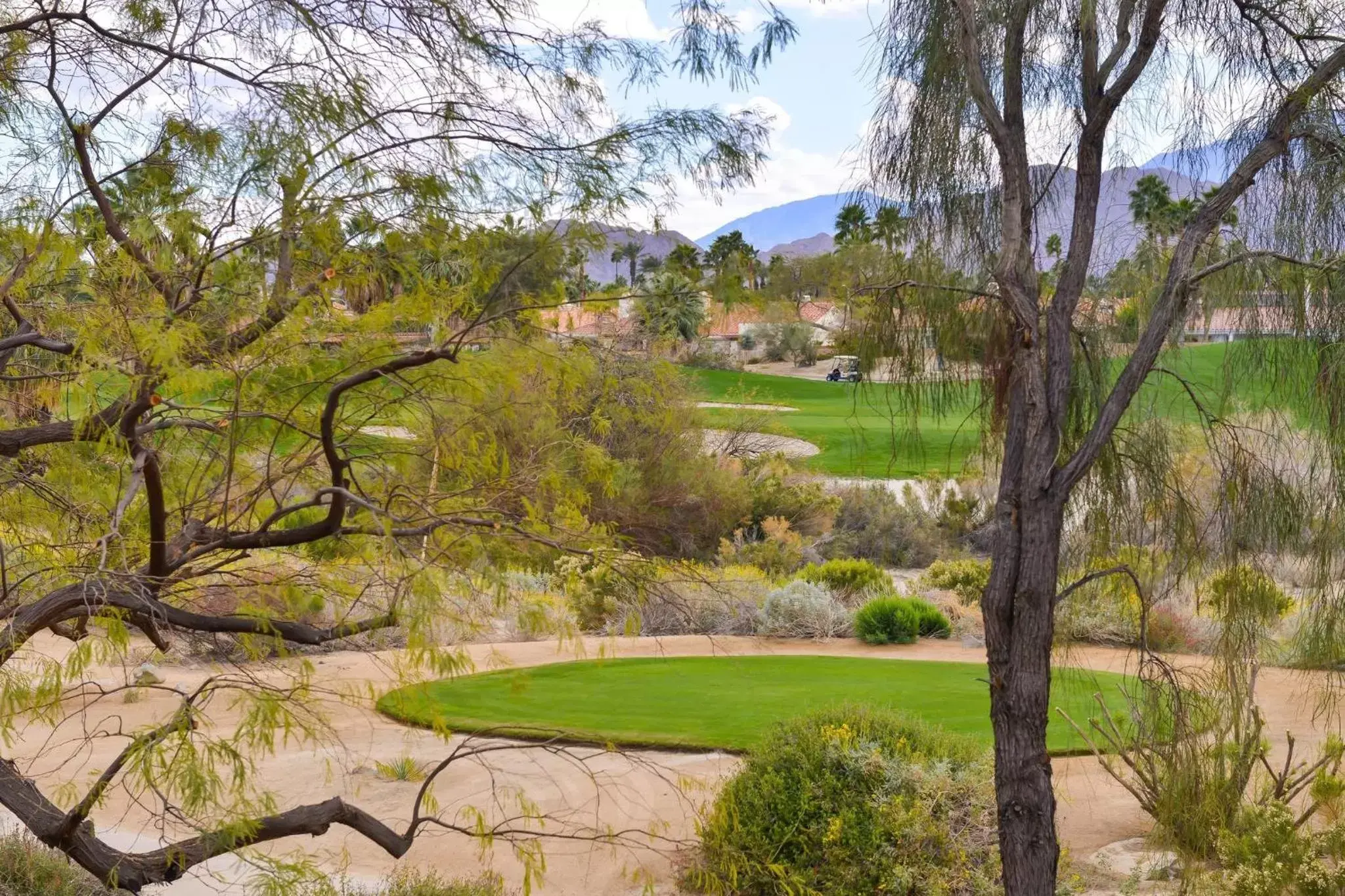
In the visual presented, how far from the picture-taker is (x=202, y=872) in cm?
807

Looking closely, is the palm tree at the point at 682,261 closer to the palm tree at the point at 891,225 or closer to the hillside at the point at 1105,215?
the palm tree at the point at 891,225

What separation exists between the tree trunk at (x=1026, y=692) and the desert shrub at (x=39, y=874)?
203 inches

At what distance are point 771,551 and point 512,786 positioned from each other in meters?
13.5

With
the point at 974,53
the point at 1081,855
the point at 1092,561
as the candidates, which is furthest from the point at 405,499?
the point at 1081,855

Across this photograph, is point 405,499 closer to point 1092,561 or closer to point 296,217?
point 296,217

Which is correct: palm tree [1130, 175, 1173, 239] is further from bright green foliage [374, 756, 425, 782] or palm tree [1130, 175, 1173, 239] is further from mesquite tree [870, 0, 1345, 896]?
bright green foliage [374, 756, 425, 782]

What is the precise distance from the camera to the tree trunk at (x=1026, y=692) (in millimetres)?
5480

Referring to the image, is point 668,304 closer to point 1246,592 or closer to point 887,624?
point 1246,592

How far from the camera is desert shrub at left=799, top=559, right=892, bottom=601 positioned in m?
17.2

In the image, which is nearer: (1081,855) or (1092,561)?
(1092,561)

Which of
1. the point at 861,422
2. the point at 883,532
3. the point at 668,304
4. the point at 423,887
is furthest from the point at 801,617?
the point at 668,304

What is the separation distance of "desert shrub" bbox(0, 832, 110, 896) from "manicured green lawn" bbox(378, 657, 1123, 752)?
2.40 metres

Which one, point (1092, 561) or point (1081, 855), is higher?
point (1092, 561)

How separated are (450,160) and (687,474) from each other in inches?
676
